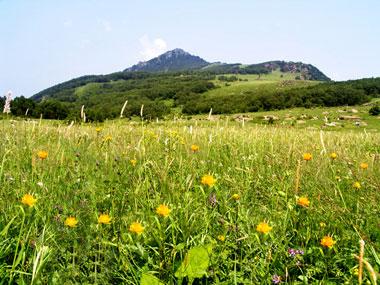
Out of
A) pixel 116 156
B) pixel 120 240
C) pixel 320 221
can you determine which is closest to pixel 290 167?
pixel 320 221

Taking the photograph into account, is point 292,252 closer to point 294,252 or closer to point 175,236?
point 294,252

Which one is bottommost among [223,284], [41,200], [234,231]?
Answer: [223,284]

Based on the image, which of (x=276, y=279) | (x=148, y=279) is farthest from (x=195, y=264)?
(x=276, y=279)

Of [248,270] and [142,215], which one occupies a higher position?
[142,215]

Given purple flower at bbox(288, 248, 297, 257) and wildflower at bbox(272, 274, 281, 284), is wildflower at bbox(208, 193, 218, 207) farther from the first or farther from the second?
wildflower at bbox(272, 274, 281, 284)

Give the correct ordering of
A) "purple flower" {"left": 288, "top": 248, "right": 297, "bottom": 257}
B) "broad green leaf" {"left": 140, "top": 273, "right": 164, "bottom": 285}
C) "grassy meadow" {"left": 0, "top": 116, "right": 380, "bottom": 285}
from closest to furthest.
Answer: "broad green leaf" {"left": 140, "top": 273, "right": 164, "bottom": 285}, "grassy meadow" {"left": 0, "top": 116, "right": 380, "bottom": 285}, "purple flower" {"left": 288, "top": 248, "right": 297, "bottom": 257}

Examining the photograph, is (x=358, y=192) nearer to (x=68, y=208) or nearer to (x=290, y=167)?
(x=290, y=167)

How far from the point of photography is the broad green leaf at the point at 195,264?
2.03 meters

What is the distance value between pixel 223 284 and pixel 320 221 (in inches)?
46.4

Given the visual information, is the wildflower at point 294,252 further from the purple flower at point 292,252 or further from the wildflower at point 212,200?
the wildflower at point 212,200

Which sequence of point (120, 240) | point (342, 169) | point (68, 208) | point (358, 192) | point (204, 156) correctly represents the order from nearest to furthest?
point (120, 240) < point (68, 208) < point (358, 192) < point (342, 169) < point (204, 156)

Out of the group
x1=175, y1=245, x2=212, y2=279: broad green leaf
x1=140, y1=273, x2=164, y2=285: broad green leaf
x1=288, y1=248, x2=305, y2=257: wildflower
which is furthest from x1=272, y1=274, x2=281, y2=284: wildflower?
x1=140, y1=273, x2=164, y2=285: broad green leaf

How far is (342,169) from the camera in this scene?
14.9 ft

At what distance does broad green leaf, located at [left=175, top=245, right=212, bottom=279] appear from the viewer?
2033 mm
